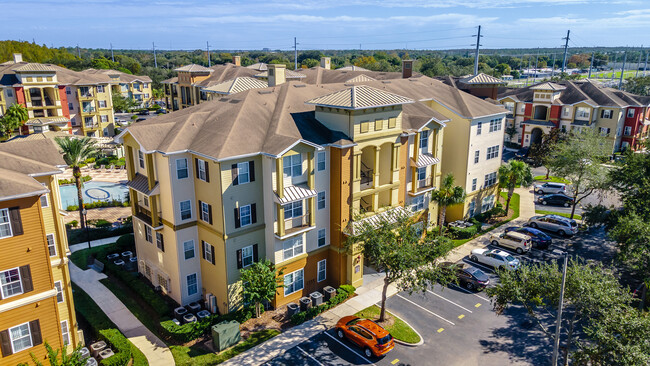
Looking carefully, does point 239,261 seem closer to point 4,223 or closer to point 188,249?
point 188,249

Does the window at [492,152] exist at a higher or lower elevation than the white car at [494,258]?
higher

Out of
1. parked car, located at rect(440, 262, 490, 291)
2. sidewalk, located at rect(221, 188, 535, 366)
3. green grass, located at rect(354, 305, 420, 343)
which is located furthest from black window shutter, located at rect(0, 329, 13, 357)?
parked car, located at rect(440, 262, 490, 291)

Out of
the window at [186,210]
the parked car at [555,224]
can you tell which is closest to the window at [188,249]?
the window at [186,210]

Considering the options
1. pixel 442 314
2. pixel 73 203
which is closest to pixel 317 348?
pixel 442 314

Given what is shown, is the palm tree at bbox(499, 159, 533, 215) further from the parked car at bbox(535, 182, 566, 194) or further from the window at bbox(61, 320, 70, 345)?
the window at bbox(61, 320, 70, 345)

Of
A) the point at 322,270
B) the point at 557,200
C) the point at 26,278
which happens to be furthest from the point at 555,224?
the point at 26,278

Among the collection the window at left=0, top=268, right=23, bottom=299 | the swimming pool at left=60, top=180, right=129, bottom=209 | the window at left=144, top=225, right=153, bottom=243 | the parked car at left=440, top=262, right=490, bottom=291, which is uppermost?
the window at left=0, top=268, right=23, bottom=299

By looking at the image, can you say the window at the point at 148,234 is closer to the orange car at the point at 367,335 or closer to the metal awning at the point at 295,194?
the metal awning at the point at 295,194
